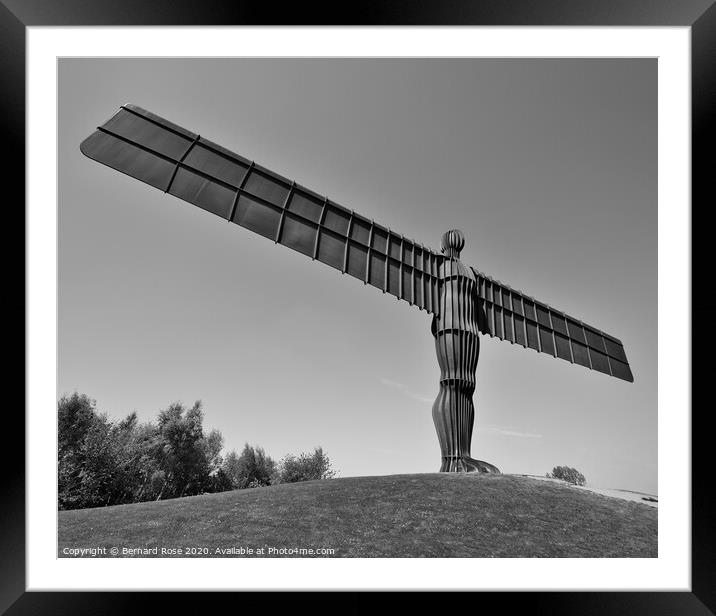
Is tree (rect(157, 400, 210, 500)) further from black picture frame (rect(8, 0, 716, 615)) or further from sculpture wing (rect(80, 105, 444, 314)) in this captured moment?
black picture frame (rect(8, 0, 716, 615))

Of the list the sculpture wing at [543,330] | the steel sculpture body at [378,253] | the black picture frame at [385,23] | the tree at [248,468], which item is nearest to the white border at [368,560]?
the black picture frame at [385,23]

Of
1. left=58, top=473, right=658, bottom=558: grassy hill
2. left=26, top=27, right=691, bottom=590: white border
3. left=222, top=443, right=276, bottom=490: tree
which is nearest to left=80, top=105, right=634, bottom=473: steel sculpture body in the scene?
left=26, top=27, right=691, bottom=590: white border

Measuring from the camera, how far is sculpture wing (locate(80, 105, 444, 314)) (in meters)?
9.59

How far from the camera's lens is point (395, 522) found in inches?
348

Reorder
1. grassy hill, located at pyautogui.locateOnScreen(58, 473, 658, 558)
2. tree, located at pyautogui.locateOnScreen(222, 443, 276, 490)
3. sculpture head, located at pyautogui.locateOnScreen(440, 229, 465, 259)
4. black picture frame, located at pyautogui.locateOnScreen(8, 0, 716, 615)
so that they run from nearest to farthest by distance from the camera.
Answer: black picture frame, located at pyautogui.locateOnScreen(8, 0, 716, 615) → grassy hill, located at pyautogui.locateOnScreen(58, 473, 658, 558) → sculpture head, located at pyautogui.locateOnScreen(440, 229, 465, 259) → tree, located at pyautogui.locateOnScreen(222, 443, 276, 490)

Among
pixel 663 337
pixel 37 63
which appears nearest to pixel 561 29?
pixel 663 337

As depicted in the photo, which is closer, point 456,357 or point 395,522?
point 395,522

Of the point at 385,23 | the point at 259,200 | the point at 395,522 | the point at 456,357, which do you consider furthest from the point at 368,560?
the point at 385,23

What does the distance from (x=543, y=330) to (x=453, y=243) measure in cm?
350

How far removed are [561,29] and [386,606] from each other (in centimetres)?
817

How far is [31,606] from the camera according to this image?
691cm

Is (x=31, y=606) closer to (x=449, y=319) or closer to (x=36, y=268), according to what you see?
(x=36, y=268)

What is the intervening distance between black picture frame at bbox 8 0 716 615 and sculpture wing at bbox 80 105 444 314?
2133 mm

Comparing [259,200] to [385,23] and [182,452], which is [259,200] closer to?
[385,23]
